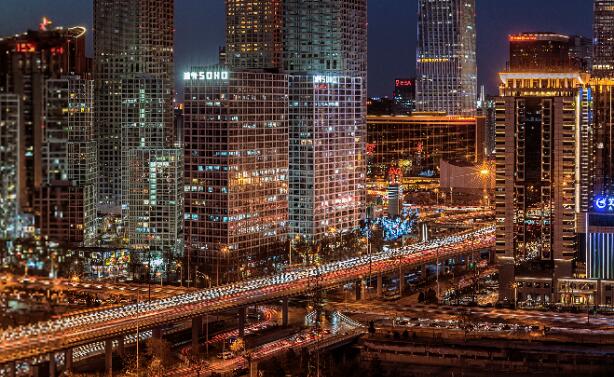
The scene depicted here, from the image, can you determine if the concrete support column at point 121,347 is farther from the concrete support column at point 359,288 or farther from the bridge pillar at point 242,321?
the concrete support column at point 359,288

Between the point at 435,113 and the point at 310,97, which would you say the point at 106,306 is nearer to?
the point at 310,97

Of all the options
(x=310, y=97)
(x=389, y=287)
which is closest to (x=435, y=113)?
(x=310, y=97)

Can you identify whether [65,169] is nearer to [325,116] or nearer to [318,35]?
[325,116]

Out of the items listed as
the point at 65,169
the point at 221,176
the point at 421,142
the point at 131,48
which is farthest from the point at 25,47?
the point at 421,142

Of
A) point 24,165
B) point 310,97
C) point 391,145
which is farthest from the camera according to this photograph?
point 391,145

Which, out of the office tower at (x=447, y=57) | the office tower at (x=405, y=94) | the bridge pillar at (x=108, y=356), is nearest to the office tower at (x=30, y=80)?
the bridge pillar at (x=108, y=356)

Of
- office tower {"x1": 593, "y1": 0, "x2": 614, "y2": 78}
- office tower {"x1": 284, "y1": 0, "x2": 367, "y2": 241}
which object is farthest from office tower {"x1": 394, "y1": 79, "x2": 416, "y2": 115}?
office tower {"x1": 284, "y1": 0, "x2": 367, "y2": 241}

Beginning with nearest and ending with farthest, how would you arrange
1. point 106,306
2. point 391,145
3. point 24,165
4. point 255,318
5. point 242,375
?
point 24,165 → point 242,375 → point 106,306 → point 255,318 → point 391,145

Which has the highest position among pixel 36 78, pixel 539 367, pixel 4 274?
pixel 36 78
